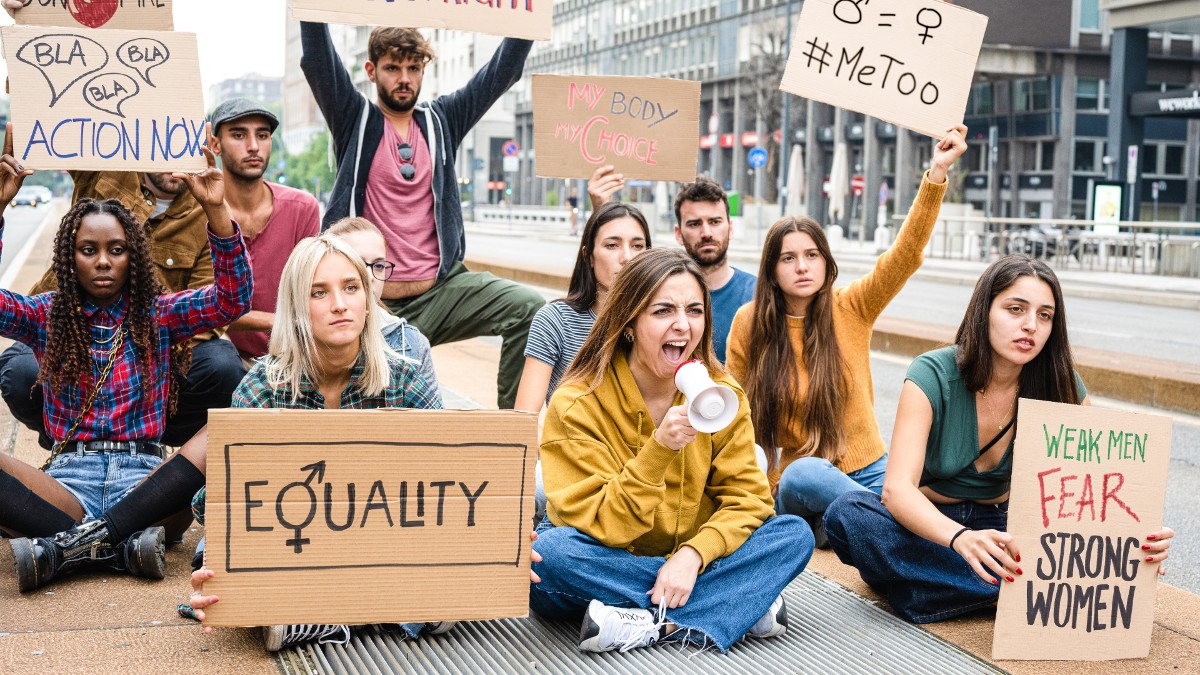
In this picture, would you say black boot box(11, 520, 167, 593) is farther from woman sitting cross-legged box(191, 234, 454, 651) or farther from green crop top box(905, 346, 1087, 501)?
green crop top box(905, 346, 1087, 501)

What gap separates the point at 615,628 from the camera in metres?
3.35

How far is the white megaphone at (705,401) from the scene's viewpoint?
10.0 feet

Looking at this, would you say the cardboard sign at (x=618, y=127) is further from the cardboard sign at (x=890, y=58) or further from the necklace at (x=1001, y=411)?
the necklace at (x=1001, y=411)

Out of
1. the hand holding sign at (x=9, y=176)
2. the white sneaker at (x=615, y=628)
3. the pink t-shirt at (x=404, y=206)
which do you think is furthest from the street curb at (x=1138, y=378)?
the hand holding sign at (x=9, y=176)

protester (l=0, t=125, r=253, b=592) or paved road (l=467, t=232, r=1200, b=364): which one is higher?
protester (l=0, t=125, r=253, b=592)

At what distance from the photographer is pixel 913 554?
12.3ft

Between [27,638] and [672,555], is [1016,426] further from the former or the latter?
[27,638]

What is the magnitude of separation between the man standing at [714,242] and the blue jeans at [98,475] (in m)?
2.20

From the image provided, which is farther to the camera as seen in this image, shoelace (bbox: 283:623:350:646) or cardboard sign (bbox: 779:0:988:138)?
cardboard sign (bbox: 779:0:988:138)

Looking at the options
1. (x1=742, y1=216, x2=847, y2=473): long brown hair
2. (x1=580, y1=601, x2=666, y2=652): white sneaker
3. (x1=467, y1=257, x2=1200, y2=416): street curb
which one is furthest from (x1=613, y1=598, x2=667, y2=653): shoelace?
(x1=467, y1=257, x2=1200, y2=416): street curb

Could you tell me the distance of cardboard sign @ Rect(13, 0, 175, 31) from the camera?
Answer: 477cm

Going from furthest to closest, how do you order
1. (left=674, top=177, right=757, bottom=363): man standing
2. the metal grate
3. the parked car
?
the parked car < (left=674, top=177, right=757, bottom=363): man standing < the metal grate

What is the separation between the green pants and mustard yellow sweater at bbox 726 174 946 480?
1168 millimetres

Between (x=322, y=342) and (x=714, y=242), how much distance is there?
1951mm
